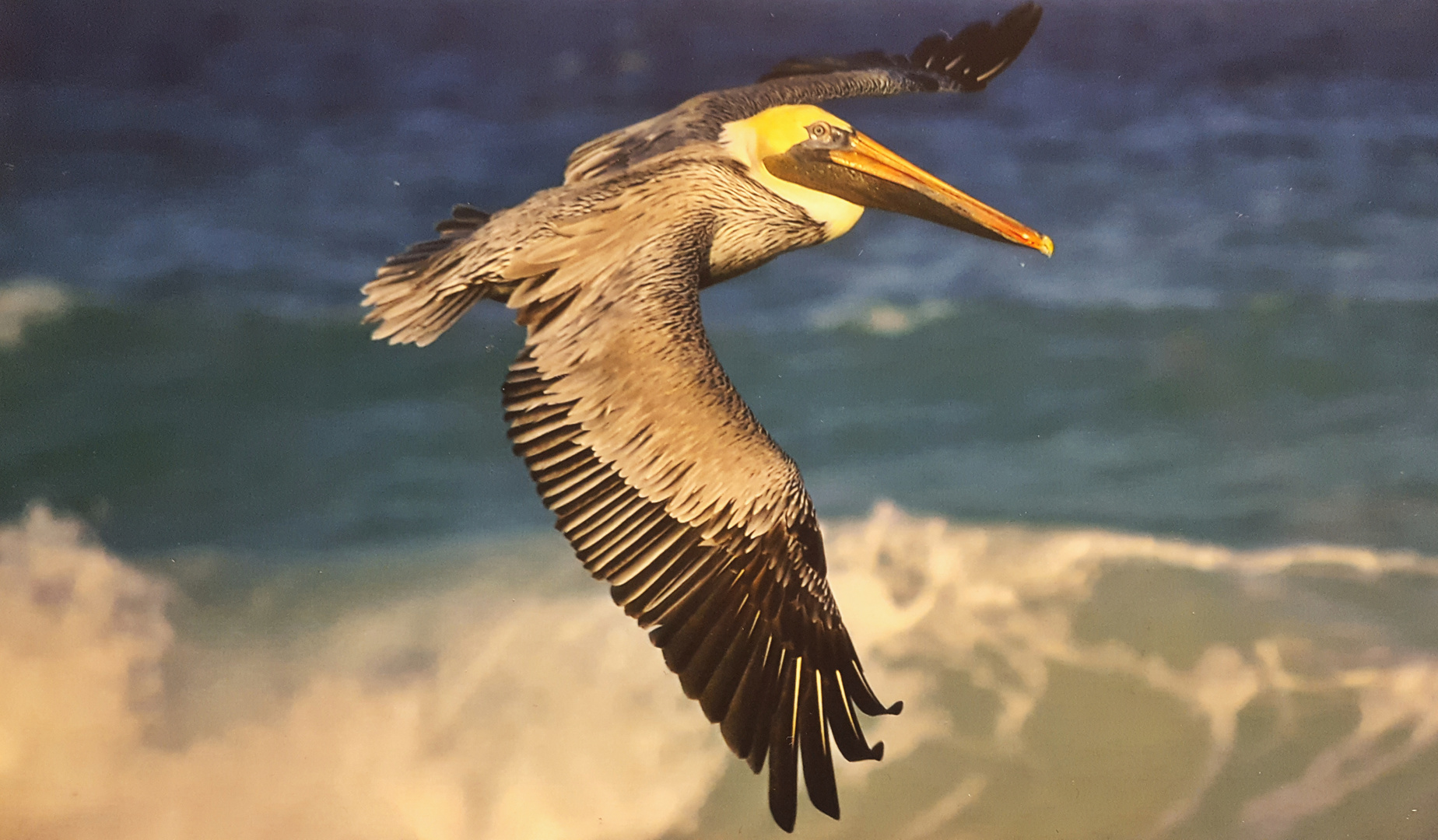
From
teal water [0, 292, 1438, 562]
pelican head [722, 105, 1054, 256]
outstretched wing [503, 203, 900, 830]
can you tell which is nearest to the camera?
outstretched wing [503, 203, 900, 830]

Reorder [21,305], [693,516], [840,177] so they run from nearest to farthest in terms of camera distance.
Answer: [693,516] < [840,177] < [21,305]

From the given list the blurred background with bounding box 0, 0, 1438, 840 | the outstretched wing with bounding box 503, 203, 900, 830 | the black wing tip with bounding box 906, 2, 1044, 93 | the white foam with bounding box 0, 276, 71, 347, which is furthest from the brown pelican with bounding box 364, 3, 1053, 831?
the white foam with bounding box 0, 276, 71, 347

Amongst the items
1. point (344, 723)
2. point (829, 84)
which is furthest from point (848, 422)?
point (344, 723)

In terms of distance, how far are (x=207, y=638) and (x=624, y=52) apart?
1549mm

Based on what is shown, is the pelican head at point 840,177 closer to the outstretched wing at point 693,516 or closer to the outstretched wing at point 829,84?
the outstretched wing at point 829,84

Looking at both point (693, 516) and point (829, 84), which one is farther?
point (829, 84)

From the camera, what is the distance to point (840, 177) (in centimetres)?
216

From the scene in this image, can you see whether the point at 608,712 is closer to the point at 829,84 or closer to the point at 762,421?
the point at 762,421

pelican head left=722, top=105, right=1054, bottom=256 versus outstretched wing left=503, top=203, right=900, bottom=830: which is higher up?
pelican head left=722, top=105, right=1054, bottom=256

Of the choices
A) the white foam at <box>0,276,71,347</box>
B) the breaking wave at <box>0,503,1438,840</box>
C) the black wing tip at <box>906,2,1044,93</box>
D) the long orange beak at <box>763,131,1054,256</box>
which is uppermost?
the white foam at <box>0,276,71,347</box>

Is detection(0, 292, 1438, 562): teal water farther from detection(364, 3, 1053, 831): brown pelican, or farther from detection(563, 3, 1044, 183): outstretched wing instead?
detection(563, 3, 1044, 183): outstretched wing

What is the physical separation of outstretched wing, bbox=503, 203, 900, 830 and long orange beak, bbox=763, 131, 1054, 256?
39 centimetres

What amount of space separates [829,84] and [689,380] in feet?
2.57

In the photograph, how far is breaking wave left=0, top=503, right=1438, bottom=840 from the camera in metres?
2.20
